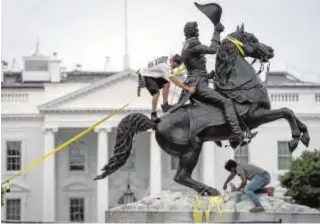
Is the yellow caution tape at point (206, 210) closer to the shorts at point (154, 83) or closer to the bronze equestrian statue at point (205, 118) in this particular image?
the bronze equestrian statue at point (205, 118)

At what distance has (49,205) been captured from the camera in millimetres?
56344

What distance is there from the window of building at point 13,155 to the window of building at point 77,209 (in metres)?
3.88

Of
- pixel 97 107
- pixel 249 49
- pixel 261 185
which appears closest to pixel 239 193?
pixel 261 185

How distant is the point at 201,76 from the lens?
1238cm

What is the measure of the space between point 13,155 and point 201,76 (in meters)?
46.3

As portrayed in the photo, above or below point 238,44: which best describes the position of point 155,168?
below

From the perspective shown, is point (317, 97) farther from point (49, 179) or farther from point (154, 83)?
point (154, 83)

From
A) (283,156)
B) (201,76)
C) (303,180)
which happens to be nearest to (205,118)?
(201,76)

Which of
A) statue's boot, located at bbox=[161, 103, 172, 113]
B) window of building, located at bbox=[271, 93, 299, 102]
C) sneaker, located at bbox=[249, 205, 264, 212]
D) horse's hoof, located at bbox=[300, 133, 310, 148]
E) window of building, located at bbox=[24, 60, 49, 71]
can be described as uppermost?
window of building, located at bbox=[24, 60, 49, 71]

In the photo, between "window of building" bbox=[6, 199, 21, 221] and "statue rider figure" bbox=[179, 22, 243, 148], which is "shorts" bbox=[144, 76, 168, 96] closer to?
"statue rider figure" bbox=[179, 22, 243, 148]

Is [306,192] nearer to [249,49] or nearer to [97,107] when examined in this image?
[97,107]

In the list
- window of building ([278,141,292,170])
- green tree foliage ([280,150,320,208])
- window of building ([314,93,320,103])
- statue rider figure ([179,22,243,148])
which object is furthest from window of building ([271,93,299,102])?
statue rider figure ([179,22,243,148])

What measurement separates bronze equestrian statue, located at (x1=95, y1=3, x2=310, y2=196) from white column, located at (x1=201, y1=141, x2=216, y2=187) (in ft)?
144

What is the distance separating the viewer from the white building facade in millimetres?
56438
